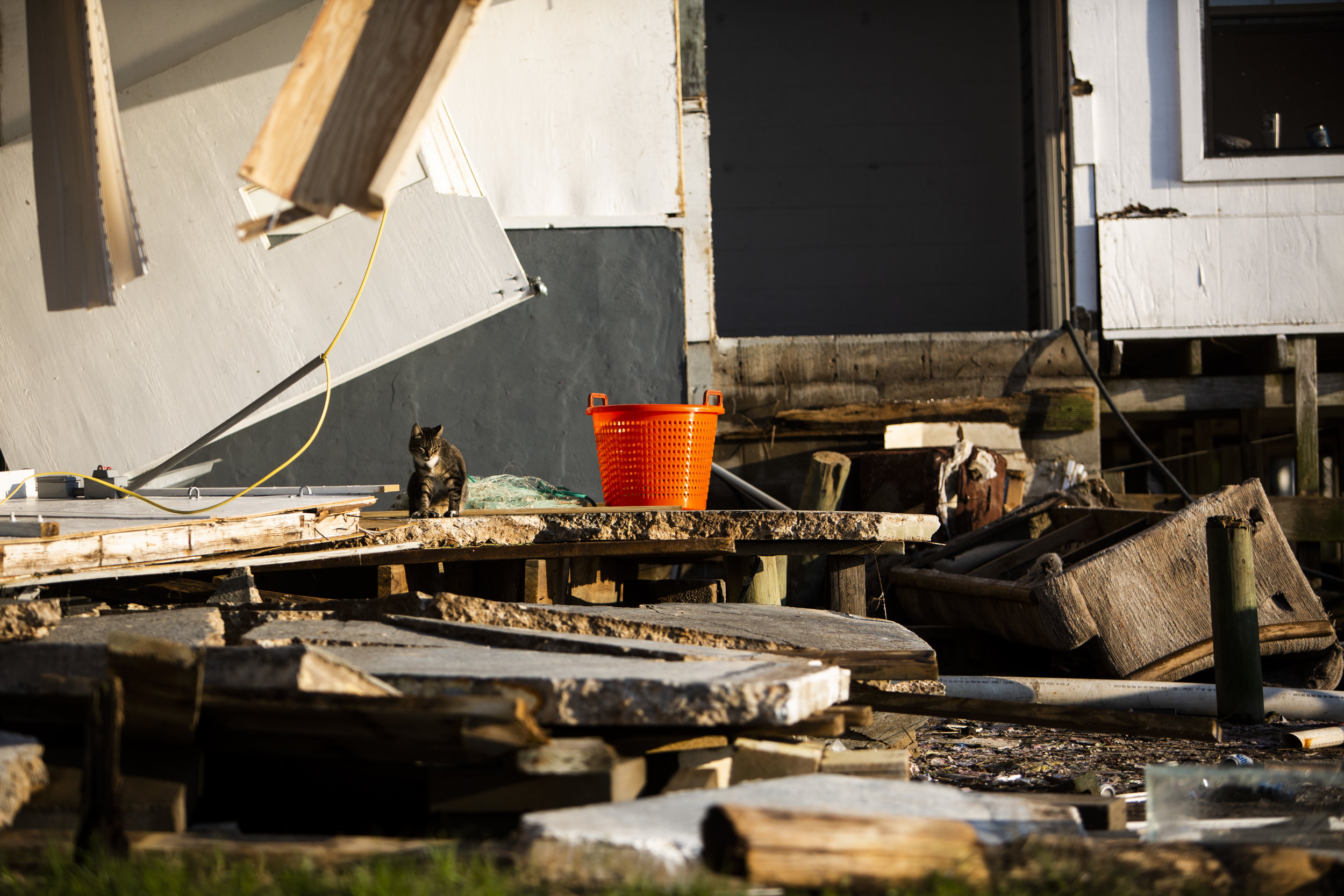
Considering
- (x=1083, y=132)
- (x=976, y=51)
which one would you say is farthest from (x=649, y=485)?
(x=976, y=51)

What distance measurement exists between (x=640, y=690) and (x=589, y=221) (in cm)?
531

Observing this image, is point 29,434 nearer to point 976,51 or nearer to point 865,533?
point 865,533

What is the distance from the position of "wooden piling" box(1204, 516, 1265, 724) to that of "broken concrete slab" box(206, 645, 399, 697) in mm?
3604

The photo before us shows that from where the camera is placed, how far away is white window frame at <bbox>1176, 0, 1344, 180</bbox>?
7363mm

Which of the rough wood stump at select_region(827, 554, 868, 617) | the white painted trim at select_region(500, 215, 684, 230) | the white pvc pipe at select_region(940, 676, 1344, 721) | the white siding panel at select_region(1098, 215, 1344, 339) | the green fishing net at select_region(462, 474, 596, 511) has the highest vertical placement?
the white painted trim at select_region(500, 215, 684, 230)

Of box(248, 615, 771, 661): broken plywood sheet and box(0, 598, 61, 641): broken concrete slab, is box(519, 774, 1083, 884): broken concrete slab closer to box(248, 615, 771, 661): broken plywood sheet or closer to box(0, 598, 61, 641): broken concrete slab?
box(248, 615, 771, 661): broken plywood sheet

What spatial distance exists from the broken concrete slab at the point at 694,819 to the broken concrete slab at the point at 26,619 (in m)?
1.41

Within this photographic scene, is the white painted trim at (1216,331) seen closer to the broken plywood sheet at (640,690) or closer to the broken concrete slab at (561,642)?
the broken concrete slab at (561,642)

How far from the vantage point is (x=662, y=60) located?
7055mm

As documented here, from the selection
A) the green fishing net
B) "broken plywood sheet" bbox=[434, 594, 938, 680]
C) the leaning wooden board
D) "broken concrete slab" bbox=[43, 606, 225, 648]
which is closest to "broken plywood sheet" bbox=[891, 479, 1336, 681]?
"broken plywood sheet" bbox=[434, 594, 938, 680]

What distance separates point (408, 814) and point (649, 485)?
223 cm

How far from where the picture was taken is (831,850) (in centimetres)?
170

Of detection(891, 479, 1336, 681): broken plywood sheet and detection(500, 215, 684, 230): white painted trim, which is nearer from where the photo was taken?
detection(891, 479, 1336, 681): broken plywood sheet

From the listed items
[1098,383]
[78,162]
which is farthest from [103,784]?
[1098,383]
